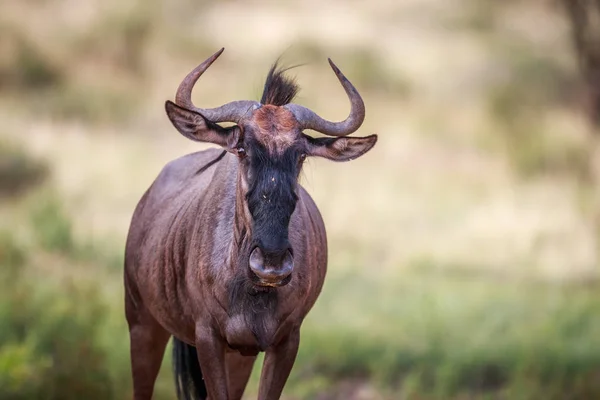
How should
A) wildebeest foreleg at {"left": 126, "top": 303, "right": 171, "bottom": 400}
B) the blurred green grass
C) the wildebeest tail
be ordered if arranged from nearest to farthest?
the wildebeest tail → wildebeest foreleg at {"left": 126, "top": 303, "right": 171, "bottom": 400} → the blurred green grass

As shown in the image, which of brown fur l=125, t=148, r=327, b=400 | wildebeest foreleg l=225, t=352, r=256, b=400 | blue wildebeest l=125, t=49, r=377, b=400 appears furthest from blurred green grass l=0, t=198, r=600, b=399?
blue wildebeest l=125, t=49, r=377, b=400

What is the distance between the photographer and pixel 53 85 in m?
17.7

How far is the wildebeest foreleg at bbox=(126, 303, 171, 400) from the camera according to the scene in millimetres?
7352

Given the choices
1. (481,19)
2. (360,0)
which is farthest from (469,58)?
(360,0)

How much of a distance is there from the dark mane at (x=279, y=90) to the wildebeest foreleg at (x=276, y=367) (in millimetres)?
1330

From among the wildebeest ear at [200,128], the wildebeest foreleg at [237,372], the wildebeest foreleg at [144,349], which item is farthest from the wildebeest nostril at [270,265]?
the wildebeest foreleg at [144,349]

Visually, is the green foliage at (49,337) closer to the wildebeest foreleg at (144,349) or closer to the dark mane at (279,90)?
the wildebeest foreleg at (144,349)

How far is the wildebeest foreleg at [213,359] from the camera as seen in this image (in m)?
5.96

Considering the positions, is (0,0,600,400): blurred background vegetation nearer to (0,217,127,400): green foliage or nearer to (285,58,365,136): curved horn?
(0,217,127,400): green foliage

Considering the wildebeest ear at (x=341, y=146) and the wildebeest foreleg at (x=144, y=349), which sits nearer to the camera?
the wildebeest ear at (x=341, y=146)

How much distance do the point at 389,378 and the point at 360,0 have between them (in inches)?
456

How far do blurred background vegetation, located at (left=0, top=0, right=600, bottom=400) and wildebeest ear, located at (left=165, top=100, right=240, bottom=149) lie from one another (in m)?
4.25

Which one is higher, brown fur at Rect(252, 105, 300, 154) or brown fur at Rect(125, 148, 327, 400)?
brown fur at Rect(252, 105, 300, 154)

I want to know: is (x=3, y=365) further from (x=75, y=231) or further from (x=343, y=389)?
(x=75, y=231)
